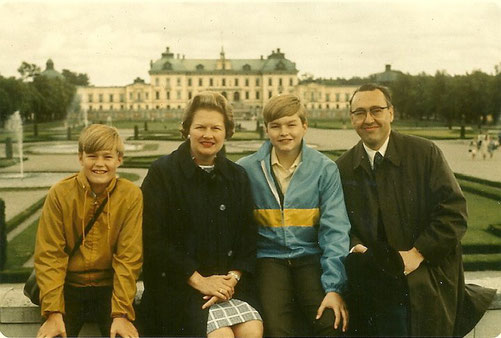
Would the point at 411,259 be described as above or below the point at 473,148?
below

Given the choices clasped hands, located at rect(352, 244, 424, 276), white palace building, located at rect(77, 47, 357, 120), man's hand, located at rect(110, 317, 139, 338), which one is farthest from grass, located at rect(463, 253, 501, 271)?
man's hand, located at rect(110, 317, 139, 338)

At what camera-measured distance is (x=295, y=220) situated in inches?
88.8

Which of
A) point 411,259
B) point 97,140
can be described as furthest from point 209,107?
point 411,259

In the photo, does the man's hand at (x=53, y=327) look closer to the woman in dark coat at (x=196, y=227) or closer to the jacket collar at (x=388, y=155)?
the woman in dark coat at (x=196, y=227)

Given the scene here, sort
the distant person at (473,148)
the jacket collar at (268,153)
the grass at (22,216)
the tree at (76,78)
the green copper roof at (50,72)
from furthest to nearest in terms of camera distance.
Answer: the distant person at (473,148) < the grass at (22,216) < the tree at (76,78) < the green copper roof at (50,72) < the jacket collar at (268,153)

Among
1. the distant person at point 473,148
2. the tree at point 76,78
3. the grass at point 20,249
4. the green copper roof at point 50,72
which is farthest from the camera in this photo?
the distant person at point 473,148

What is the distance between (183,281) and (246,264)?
0.85 feet

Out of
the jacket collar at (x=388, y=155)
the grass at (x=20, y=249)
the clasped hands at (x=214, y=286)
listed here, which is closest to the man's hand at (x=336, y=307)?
the clasped hands at (x=214, y=286)

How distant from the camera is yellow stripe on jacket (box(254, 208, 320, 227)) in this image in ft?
7.39

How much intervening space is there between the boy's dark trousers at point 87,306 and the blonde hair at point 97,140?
1.82 feet

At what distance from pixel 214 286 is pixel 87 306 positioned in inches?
20.5

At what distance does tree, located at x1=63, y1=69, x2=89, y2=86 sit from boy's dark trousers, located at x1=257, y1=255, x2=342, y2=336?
7.75 feet

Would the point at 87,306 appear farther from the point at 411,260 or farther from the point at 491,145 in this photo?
the point at 491,145

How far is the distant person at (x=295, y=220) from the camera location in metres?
2.18
